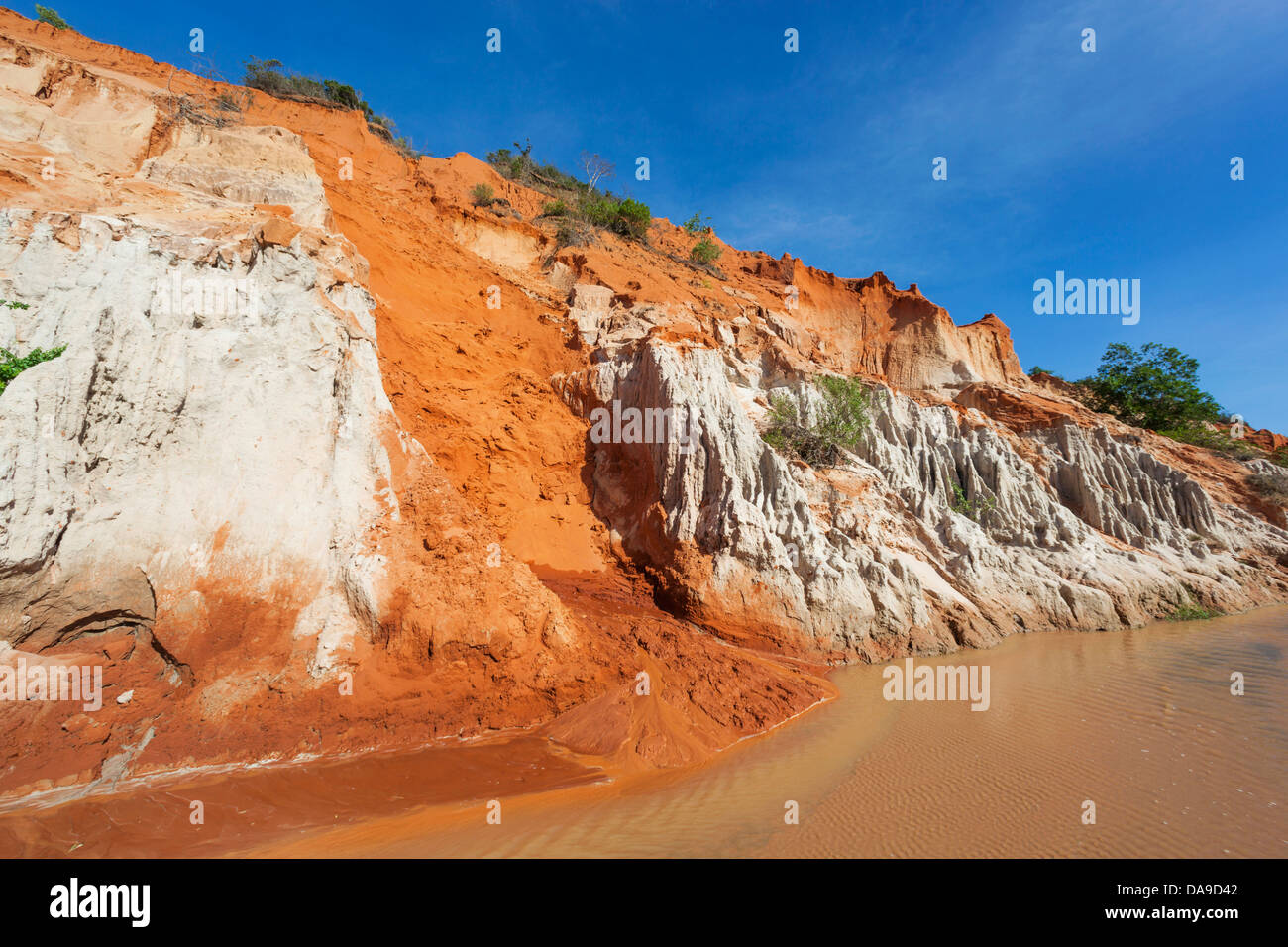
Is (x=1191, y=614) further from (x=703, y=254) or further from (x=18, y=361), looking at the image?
(x=703, y=254)

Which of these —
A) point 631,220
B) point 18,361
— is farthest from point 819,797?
point 631,220

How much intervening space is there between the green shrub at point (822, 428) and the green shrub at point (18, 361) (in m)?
12.0

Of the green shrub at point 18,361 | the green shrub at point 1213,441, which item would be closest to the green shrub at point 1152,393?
the green shrub at point 1213,441

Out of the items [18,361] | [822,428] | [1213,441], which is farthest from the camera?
[1213,441]

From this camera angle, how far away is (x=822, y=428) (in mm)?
13555

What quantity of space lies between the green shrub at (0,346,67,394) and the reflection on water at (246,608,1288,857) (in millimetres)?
6018

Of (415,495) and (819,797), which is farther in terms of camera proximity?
(415,495)

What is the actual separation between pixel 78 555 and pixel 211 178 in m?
8.37

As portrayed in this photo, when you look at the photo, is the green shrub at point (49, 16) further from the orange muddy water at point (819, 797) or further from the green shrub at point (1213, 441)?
the green shrub at point (1213, 441)

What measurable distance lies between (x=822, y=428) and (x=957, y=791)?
9.79m

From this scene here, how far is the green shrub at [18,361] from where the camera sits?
5.76 meters

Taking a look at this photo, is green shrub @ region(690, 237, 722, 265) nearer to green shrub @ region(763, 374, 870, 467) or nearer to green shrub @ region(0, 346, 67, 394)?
green shrub @ region(763, 374, 870, 467)

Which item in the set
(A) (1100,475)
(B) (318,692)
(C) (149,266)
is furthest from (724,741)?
(A) (1100,475)

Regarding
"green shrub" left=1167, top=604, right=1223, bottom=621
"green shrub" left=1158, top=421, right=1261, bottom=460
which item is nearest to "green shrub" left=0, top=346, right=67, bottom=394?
"green shrub" left=1167, top=604, right=1223, bottom=621
